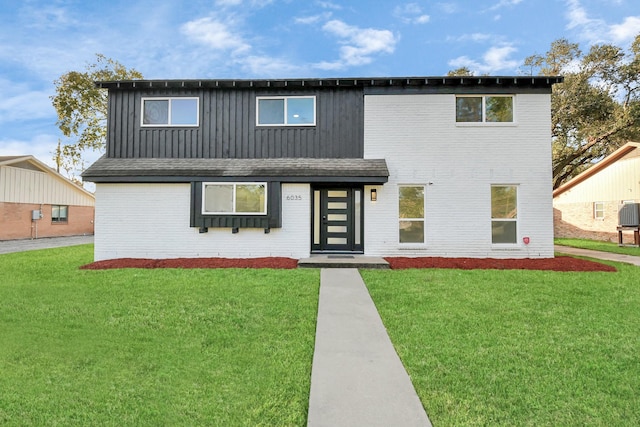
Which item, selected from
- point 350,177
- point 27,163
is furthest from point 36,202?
point 350,177

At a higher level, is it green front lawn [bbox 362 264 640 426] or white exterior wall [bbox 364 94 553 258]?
white exterior wall [bbox 364 94 553 258]

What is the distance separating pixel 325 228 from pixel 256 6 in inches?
429

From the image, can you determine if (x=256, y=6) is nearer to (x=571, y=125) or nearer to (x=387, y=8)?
(x=387, y=8)

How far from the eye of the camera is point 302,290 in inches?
237

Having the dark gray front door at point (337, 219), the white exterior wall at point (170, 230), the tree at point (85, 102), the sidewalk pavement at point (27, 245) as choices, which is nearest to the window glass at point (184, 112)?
the white exterior wall at point (170, 230)

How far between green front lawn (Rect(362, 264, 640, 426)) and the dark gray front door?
3775mm

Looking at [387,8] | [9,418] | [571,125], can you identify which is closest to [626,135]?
[571,125]

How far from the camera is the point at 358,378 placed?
111 inches

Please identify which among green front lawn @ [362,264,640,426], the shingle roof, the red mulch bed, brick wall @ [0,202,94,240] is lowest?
green front lawn @ [362,264,640,426]

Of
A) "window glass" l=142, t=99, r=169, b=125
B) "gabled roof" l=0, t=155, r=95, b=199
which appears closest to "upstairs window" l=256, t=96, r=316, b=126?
"window glass" l=142, t=99, r=169, b=125

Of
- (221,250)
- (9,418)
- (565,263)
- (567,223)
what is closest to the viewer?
(9,418)

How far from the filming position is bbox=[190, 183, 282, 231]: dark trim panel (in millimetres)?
9516

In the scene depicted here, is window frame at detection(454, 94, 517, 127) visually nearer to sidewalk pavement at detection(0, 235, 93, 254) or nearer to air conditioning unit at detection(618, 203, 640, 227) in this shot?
air conditioning unit at detection(618, 203, 640, 227)

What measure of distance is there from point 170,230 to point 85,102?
18.4m
